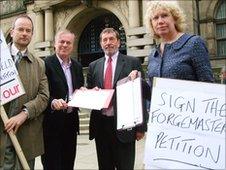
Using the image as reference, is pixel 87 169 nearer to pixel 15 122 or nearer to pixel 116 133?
pixel 116 133

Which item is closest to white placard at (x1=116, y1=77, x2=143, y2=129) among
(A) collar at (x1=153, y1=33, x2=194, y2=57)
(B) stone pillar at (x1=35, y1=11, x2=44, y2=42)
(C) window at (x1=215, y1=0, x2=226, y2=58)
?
(A) collar at (x1=153, y1=33, x2=194, y2=57)

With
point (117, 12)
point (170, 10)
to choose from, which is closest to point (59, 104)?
point (170, 10)

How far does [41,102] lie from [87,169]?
334 centimetres

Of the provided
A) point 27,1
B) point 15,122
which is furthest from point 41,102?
point 27,1

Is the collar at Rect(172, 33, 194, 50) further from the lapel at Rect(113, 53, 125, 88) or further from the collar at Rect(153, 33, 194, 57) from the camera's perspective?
the lapel at Rect(113, 53, 125, 88)

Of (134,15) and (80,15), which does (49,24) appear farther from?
(134,15)

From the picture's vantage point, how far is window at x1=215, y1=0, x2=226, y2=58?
57.8 ft

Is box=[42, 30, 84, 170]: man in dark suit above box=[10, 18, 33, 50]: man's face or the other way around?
the other way around

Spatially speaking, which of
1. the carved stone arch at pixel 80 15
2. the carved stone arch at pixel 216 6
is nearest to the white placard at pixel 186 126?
the carved stone arch at pixel 80 15

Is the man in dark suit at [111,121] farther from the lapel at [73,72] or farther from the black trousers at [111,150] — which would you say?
the lapel at [73,72]

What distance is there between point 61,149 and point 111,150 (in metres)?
0.62

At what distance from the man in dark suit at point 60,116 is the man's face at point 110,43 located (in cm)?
43

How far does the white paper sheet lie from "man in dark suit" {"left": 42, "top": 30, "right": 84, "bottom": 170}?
0.86ft

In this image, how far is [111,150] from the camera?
4.68m
